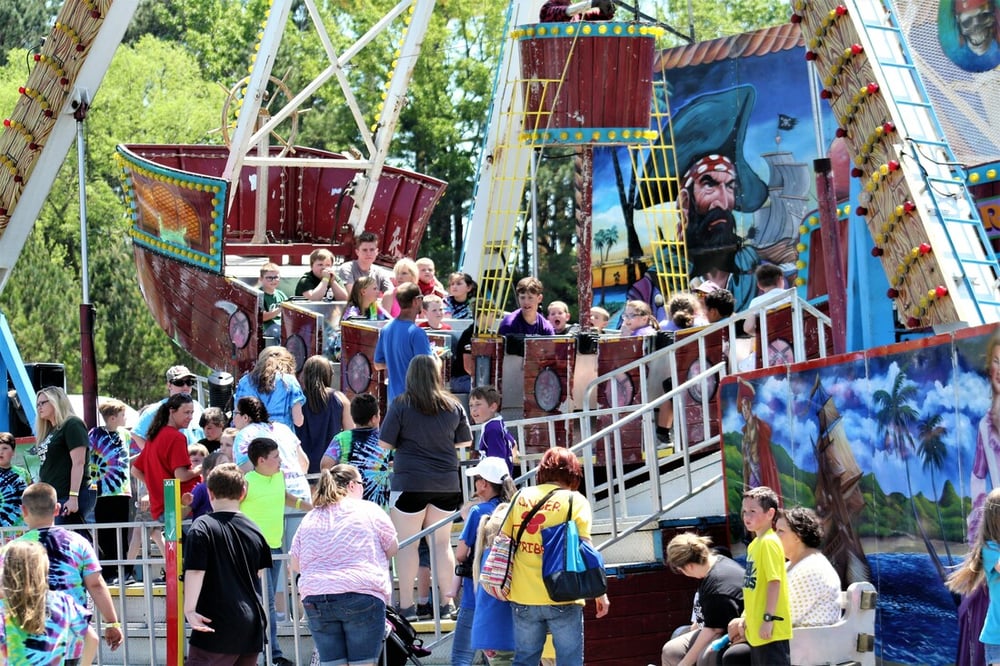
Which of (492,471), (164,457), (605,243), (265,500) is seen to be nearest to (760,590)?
(492,471)

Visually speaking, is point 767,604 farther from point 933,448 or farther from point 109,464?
point 109,464

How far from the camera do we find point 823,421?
29.4 ft

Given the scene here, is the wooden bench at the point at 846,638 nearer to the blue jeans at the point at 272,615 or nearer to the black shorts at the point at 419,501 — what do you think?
the black shorts at the point at 419,501

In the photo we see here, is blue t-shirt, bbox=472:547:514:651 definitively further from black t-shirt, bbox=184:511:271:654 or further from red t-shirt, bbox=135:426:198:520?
red t-shirt, bbox=135:426:198:520

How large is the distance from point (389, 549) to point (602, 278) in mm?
22762

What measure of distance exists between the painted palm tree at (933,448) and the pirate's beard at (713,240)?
2102cm

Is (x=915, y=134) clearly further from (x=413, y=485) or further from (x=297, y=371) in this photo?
(x=297, y=371)

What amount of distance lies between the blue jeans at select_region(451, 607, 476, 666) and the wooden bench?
1990 mm

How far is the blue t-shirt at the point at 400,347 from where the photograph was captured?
36.3ft

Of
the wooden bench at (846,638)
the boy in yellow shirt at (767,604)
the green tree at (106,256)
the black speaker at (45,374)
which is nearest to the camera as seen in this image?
the boy in yellow shirt at (767,604)

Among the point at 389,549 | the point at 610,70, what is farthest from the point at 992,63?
the point at 389,549

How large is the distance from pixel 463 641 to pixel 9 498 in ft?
14.5

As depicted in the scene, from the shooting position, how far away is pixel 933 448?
7.73m

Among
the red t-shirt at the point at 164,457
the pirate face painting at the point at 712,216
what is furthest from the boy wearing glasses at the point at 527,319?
the pirate face painting at the point at 712,216
